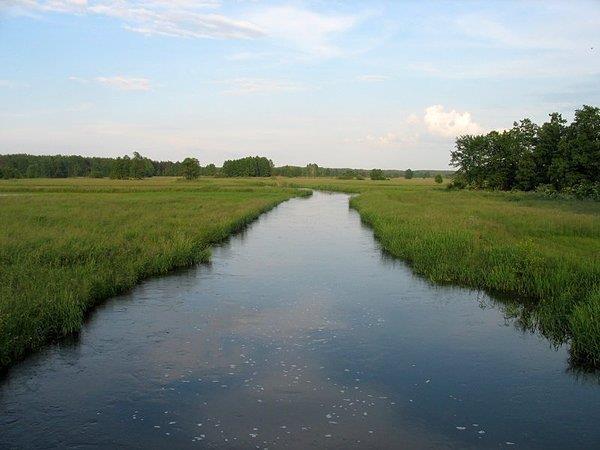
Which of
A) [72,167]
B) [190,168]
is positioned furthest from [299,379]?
[72,167]

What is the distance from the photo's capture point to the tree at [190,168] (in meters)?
121

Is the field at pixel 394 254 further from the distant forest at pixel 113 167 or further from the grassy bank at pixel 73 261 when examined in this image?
the distant forest at pixel 113 167

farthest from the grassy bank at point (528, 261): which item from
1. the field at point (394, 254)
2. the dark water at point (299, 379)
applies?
the dark water at point (299, 379)

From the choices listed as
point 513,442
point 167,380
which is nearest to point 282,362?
point 167,380

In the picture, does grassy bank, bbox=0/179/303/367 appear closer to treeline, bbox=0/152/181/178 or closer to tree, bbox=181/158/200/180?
tree, bbox=181/158/200/180

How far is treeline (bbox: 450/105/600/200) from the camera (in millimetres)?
51125

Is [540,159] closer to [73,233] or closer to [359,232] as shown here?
[359,232]

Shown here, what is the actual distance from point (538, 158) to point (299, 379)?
190 ft

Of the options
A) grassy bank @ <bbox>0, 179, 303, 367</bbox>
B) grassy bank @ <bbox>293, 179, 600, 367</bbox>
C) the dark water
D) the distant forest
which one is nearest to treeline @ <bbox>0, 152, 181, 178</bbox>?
the distant forest

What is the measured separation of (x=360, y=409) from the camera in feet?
27.7

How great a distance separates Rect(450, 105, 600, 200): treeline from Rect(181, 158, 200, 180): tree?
63.2 m

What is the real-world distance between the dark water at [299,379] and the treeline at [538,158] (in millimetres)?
35140

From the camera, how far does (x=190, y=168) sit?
122 m

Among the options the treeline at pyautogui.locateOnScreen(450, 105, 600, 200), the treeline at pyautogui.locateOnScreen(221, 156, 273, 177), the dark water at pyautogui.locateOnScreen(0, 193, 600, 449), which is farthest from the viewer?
the treeline at pyautogui.locateOnScreen(221, 156, 273, 177)
